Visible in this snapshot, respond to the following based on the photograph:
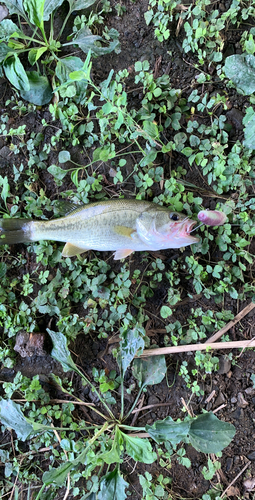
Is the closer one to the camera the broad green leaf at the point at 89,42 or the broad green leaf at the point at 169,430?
the broad green leaf at the point at 169,430

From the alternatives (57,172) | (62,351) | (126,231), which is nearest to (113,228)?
(126,231)

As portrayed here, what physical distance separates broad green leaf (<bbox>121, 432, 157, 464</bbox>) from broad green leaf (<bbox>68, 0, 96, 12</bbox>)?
12.4ft

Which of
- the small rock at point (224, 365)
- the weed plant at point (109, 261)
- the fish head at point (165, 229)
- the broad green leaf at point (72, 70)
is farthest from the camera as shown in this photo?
the broad green leaf at point (72, 70)

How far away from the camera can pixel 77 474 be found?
291cm

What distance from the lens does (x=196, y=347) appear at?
2842 mm

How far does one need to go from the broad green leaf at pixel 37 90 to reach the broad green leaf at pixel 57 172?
2.35 ft

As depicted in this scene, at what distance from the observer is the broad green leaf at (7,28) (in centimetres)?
297

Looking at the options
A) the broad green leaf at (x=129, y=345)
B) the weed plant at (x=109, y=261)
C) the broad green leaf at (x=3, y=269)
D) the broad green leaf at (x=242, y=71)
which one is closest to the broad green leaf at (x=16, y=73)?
the weed plant at (x=109, y=261)

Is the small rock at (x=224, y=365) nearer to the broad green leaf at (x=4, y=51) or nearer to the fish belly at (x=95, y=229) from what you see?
the fish belly at (x=95, y=229)

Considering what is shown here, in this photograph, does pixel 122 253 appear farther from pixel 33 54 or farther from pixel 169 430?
pixel 33 54

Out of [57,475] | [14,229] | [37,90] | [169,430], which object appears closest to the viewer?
[169,430]

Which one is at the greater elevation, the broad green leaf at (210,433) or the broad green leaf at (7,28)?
the broad green leaf at (7,28)

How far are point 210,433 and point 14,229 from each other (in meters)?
2.34

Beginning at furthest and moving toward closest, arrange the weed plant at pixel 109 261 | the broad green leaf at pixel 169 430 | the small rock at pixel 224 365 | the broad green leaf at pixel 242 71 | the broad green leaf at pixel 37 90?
1. the broad green leaf at pixel 37 90
2. the small rock at pixel 224 365
3. the weed plant at pixel 109 261
4. the broad green leaf at pixel 242 71
5. the broad green leaf at pixel 169 430
